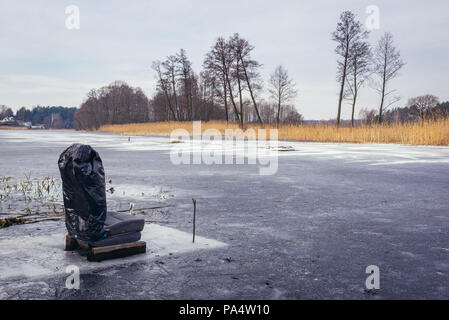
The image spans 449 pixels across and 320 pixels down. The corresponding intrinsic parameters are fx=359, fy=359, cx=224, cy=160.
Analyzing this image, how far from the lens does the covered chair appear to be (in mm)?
2959

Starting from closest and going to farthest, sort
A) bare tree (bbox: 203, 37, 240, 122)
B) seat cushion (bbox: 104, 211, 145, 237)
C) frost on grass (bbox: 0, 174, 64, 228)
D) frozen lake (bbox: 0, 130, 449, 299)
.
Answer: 1. frozen lake (bbox: 0, 130, 449, 299)
2. seat cushion (bbox: 104, 211, 145, 237)
3. frost on grass (bbox: 0, 174, 64, 228)
4. bare tree (bbox: 203, 37, 240, 122)

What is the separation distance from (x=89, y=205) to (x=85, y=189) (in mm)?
139

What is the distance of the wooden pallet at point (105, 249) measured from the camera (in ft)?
9.53

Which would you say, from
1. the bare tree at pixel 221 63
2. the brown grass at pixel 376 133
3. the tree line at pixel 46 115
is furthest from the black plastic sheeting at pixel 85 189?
the tree line at pixel 46 115

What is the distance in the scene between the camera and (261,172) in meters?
8.71

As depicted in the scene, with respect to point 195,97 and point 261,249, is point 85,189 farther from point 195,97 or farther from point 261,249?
point 195,97

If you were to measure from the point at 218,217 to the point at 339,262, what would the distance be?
5.89 ft

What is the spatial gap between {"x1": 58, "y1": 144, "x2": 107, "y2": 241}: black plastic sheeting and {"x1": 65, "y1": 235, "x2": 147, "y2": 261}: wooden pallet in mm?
73

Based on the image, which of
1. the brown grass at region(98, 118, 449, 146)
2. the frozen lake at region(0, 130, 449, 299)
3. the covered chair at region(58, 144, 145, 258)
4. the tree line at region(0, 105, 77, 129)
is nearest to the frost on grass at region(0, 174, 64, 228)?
the frozen lake at region(0, 130, 449, 299)

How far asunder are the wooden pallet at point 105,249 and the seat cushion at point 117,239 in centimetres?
4

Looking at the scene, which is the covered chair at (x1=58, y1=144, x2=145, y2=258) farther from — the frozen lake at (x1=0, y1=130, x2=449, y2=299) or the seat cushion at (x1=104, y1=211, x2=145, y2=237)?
the frozen lake at (x1=0, y1=130, x2=449, y2=299)
